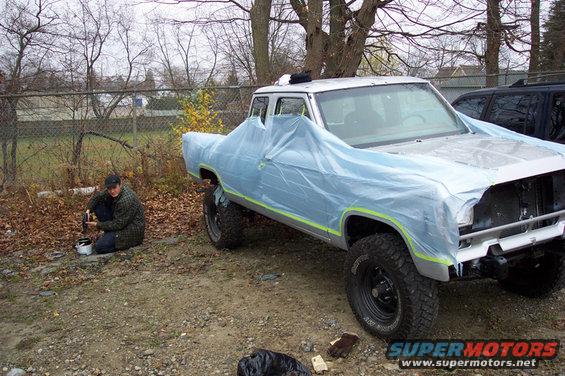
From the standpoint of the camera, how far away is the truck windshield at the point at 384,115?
4343 mm

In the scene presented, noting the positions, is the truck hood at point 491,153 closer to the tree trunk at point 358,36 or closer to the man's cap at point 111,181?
the man's cap at point 111,181

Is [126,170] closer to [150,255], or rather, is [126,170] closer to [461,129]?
[150,255]

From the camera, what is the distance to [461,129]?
181 inches

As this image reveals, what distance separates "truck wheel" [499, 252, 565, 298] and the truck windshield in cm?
133

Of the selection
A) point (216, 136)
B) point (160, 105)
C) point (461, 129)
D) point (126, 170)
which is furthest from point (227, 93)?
point (461, 129)

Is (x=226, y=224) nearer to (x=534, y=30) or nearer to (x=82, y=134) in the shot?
(x=82, y=134)

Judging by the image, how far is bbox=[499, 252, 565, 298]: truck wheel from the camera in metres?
3.98

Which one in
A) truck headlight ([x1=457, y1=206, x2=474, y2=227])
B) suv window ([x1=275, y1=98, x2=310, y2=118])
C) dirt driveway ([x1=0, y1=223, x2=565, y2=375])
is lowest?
dirt driveway ([x1=0, y1=223, x2=565, y2=375])

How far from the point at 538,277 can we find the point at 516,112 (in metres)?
2.84

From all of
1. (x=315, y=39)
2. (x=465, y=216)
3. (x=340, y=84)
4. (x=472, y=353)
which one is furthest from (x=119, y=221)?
(x=315, y=39)

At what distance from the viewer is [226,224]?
5895 millimetres

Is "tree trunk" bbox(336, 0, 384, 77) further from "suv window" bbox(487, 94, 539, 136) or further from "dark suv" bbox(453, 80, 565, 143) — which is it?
"suv window" bbox(487, 94, 539, 136)

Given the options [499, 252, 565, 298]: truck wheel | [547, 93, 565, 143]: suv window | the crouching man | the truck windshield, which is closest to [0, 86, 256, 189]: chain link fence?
the crouching man

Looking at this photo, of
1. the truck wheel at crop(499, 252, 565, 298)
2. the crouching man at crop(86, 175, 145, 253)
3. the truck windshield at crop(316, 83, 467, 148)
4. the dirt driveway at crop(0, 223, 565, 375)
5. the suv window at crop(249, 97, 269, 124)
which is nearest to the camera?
the dirt driveway at crop(0, 223, 565, 375)
